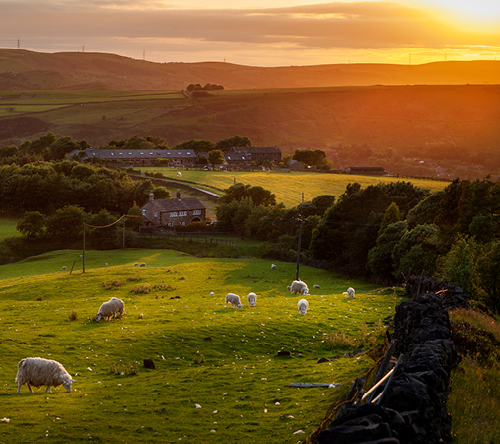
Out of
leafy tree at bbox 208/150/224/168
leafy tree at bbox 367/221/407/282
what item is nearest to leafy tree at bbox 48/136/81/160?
leafy tree at bbox 208/150/224/168

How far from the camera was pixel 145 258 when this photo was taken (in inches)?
2840

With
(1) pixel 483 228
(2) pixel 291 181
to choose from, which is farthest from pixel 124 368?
(2) pixel 291 181

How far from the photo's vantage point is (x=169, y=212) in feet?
353

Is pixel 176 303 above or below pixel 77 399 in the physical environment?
below

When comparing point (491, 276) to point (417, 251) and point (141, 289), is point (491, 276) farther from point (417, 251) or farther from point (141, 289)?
point (141, 289)

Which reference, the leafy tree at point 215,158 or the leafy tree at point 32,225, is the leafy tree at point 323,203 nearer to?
the leafy tree at point 32,225

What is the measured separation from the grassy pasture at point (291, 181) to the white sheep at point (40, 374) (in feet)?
334

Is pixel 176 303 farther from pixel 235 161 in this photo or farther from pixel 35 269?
pixel 235 161

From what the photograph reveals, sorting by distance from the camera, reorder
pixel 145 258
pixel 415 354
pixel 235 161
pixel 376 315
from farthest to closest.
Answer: pixel 235 161, pixel 145 258, pixel 376 315, pixel 415 354

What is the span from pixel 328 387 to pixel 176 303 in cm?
2135

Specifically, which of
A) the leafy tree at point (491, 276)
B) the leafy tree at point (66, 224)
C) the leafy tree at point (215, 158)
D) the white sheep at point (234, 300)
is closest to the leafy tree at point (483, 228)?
the leafy tree at point (491, 276)

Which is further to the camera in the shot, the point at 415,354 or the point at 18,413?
the point at 18,413

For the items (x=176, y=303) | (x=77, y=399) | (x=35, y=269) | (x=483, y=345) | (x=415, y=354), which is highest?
(x=415, y=354)

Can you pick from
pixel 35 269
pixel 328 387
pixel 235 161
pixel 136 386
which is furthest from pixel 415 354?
pixel 235 161
